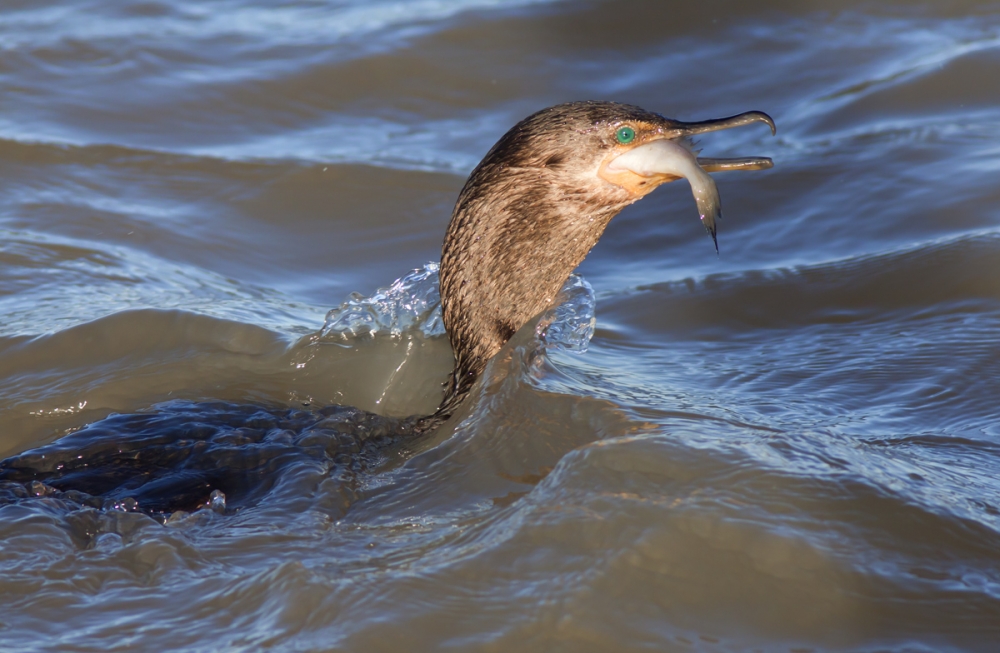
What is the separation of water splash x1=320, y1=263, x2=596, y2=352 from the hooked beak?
3.15 ft

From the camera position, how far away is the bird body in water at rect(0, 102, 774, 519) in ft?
10.2

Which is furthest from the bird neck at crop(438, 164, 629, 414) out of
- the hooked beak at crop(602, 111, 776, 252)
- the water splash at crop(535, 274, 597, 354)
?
the water splash at crop(535, 274, 597, 354)

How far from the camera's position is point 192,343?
168 inches

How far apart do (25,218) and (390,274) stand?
1806 millimetres

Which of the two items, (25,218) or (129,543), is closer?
(129,543)

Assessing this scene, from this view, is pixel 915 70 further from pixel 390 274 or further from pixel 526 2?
pixel 390 274

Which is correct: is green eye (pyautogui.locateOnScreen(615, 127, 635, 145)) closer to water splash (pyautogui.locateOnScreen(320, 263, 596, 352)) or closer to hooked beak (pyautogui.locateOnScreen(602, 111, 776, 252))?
hooked beak (pyautogui.locateOnScreen(602, 111, 776, 252))

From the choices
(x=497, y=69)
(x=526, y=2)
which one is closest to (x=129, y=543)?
(x=497, y=69)

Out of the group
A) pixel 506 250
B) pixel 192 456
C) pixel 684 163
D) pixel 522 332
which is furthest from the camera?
pixel 522 332

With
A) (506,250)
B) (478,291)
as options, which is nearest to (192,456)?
(478,291)

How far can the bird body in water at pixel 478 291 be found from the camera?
3.10 meters

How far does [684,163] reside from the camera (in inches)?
124

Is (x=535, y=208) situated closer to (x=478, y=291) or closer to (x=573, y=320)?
(x=478, y=291)

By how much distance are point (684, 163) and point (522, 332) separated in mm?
784
